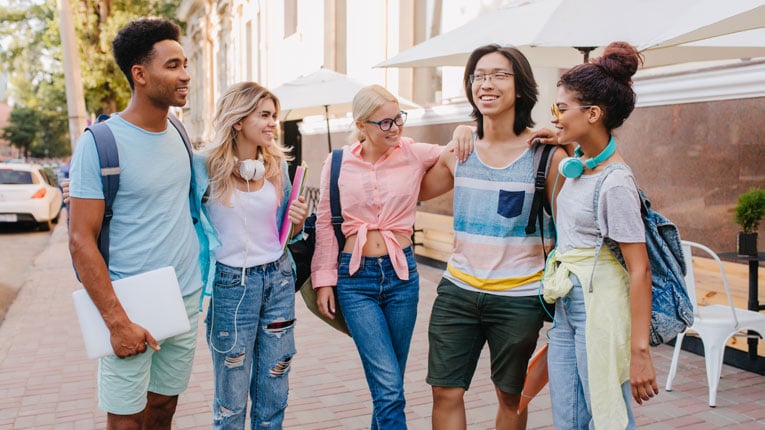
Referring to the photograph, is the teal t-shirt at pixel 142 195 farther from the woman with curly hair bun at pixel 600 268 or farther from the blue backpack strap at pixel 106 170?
the woman with curly hair bun at pixel 600 268

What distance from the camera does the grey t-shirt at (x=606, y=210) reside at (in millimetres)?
2312

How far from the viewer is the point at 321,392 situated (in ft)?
15.9

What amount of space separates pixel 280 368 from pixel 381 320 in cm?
50

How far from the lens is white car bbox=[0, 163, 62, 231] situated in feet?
51.8

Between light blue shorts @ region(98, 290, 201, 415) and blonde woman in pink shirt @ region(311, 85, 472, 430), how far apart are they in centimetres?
63

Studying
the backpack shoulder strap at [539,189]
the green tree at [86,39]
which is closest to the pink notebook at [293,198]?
the backpack shoulder strap at [539,189]

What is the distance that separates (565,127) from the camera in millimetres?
2477

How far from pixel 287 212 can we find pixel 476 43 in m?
2.40

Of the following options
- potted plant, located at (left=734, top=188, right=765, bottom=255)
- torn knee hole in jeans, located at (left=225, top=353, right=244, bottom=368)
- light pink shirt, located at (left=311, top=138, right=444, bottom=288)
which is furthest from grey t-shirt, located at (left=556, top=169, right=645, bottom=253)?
potted plant, located at (left=734, top=188, right=765, bottom=255)

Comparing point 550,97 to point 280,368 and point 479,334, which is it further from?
point 280,368

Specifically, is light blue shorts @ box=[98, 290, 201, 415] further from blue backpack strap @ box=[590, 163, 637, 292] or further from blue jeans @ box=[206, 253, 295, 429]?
blue backpack strap @ box=[590, 163, 637, 292]

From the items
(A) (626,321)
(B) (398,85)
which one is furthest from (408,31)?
(A) (626,321)

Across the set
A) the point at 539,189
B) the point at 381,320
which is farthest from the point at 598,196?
the point at 381,320

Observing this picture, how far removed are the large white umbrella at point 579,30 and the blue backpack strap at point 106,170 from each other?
2476 mm
